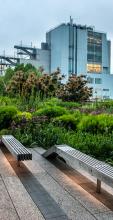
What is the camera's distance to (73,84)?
65.1ft

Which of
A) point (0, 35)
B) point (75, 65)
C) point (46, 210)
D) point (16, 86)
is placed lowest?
point (46, 210)

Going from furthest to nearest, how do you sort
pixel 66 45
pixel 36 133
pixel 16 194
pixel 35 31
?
pixel 35 31, pixel 66 45, pixel 36 133, pixel 16 194

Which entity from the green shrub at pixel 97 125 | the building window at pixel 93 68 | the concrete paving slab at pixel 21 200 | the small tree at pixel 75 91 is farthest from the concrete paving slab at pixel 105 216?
the building window at pixel 93 68

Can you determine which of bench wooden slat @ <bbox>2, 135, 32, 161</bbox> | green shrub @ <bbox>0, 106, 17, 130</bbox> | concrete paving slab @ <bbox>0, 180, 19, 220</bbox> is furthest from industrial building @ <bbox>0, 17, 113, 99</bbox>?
concrete paving slab @ <bbox>0, 180, 19, 220</bbox>

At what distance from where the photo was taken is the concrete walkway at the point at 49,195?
12.7 feet

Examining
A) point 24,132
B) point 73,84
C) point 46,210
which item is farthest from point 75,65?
point 46,210

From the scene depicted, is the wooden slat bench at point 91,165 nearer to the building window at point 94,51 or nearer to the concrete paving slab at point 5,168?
the concrete paving slab at point 5,168

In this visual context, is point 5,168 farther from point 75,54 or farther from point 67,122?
point 75,54

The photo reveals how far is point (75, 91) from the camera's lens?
66.6ft

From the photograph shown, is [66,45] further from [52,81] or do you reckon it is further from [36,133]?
[36,133]

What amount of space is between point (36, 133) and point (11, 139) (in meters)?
1.55

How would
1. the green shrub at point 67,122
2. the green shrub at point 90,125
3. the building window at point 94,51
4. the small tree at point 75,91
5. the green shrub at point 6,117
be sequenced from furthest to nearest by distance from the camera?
the building window at point 94,51 < the small tree at point 75,91 < the green shrub at point 6,117 < the green shrub at point 67,122 < the green shrub at point 90,125

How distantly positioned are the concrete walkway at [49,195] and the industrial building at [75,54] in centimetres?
6346

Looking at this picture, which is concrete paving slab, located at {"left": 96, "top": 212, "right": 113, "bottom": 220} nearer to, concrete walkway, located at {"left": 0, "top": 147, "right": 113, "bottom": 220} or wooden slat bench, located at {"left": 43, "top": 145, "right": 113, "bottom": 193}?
concrete walkway, located at {"left": 0, "top": 147, "right": 113, "bottom": 220}
